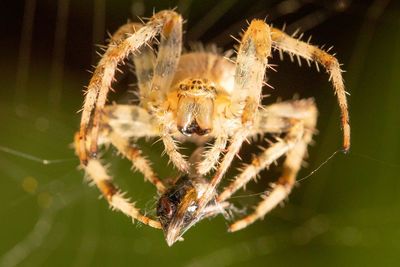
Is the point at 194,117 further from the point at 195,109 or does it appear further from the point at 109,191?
the point at 109,191

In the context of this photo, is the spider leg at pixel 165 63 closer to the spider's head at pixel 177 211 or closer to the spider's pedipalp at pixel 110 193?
the spider's pedipalp at pixel 110 193

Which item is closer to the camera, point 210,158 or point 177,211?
point 177,211

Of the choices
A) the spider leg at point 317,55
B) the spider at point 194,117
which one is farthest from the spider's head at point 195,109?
the spider leg at point 317,55

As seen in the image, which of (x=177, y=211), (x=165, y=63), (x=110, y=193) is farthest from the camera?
(x=165, y=63)

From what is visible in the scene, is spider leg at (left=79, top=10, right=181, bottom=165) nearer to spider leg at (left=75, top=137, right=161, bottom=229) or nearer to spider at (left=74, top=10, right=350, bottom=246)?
spider at (left=74, top=10, right=350, bottom=246)

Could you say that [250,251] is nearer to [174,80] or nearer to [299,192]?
[299,192]

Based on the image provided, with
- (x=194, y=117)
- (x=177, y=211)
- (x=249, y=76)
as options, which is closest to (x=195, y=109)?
(x=194, y=117)

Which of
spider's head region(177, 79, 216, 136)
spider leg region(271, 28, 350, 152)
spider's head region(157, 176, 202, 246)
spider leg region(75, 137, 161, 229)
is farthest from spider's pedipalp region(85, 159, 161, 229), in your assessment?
spider leg region(271, 28, 350, 152)
